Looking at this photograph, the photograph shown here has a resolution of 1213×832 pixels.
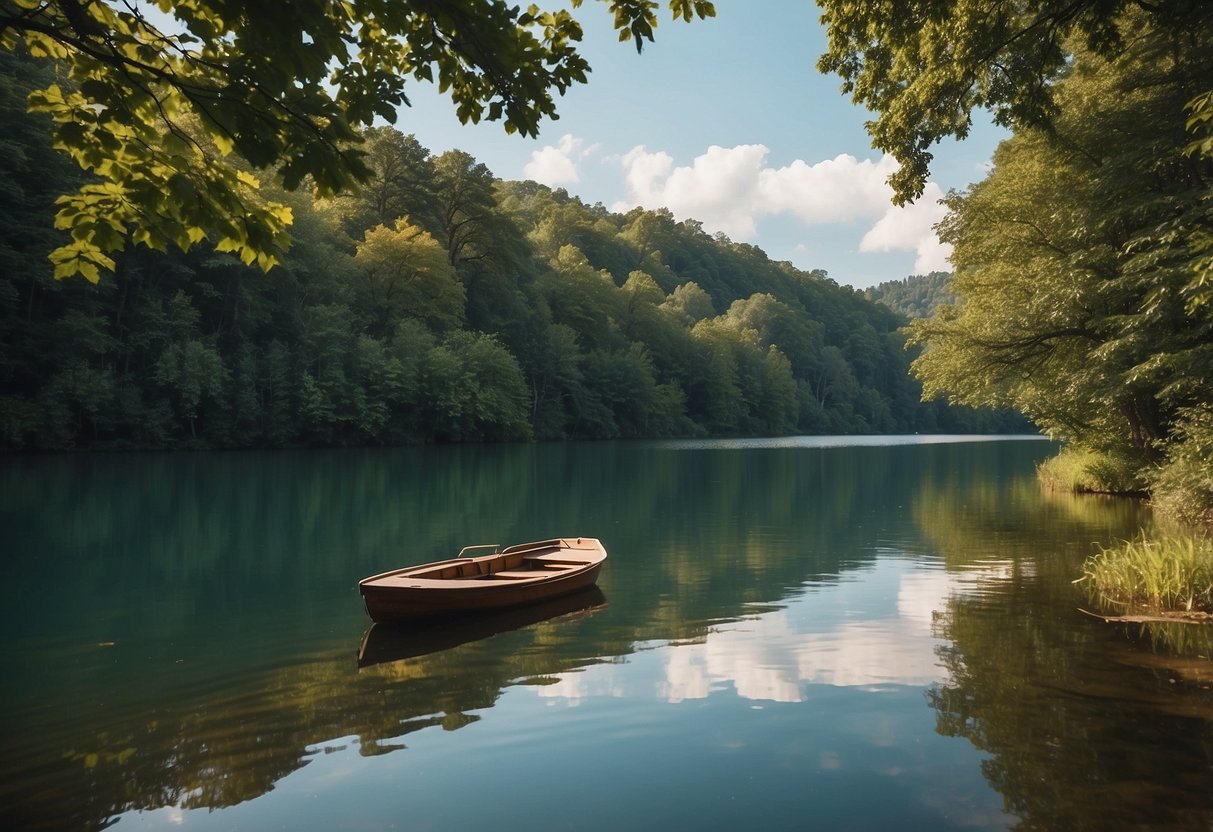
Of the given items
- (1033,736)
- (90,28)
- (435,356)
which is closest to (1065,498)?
(1033,736)

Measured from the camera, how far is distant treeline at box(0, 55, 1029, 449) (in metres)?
37.9

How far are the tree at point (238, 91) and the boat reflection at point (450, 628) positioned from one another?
5.31m

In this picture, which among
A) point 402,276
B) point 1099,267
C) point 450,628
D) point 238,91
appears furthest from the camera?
point 402,276

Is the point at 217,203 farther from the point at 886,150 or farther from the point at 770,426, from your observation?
the point at 770,426

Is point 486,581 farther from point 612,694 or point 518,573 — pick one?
point 612,694

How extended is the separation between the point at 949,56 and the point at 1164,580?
A: 25.0 ft

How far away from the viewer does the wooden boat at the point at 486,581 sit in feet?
32.8

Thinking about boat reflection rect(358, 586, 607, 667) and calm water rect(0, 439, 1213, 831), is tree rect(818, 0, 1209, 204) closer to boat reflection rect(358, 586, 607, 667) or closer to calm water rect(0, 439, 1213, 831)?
calm water rect(0, 439, 1213, 831)

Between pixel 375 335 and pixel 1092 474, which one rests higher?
pixel 375 335

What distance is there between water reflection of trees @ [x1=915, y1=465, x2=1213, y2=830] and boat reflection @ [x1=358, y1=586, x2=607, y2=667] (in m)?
4.76

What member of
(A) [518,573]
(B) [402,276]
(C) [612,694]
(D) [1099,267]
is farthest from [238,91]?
(B) [402,276]

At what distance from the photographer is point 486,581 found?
35.6ft

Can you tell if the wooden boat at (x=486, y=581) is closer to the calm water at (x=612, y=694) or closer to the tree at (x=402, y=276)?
the calm water at (x=612, y=694)

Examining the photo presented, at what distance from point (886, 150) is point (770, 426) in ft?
270
